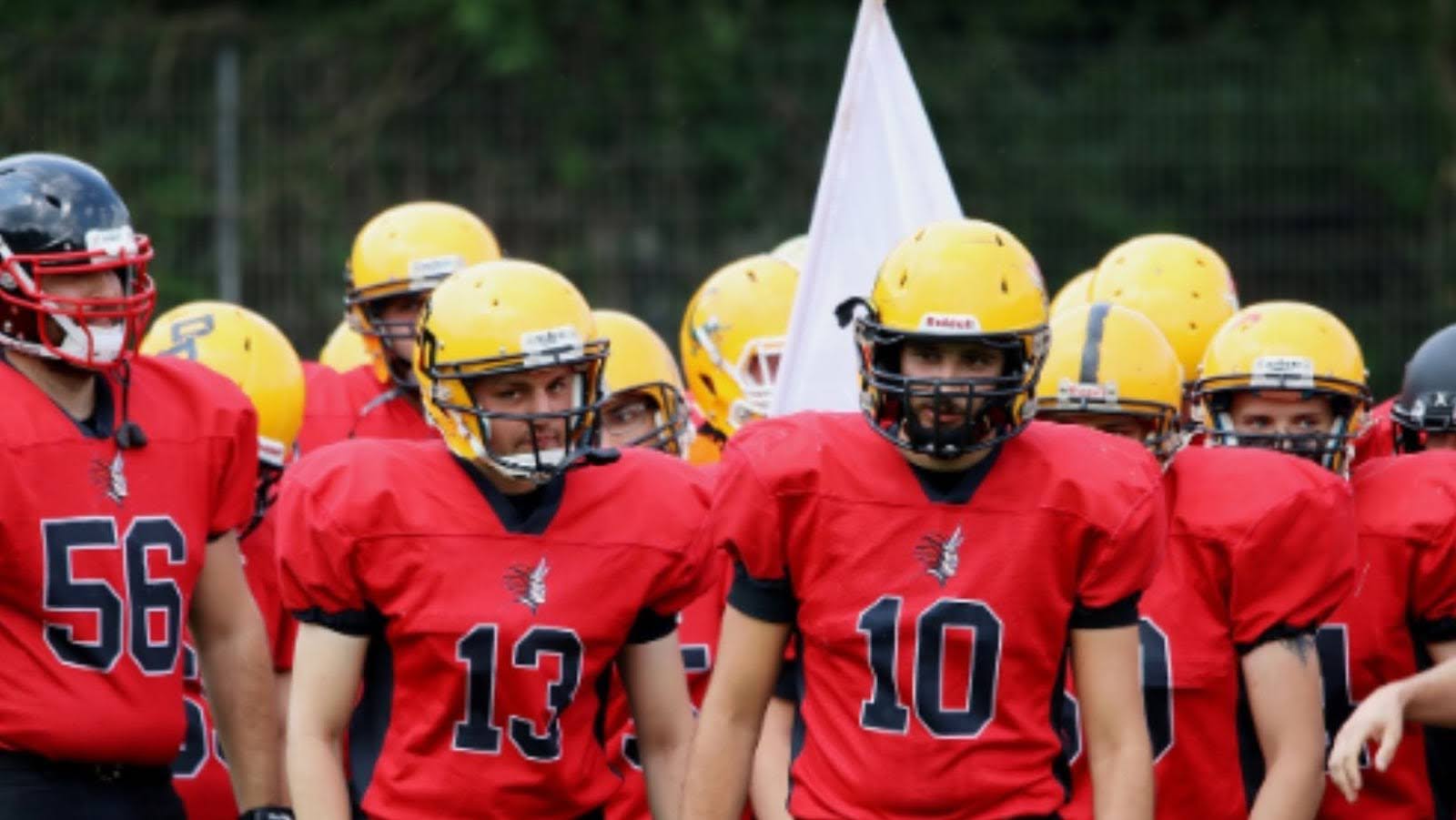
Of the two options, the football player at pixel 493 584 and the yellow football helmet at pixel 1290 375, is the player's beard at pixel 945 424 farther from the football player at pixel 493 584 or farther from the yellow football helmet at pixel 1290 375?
the yellow football helmet at pixel 1290 375

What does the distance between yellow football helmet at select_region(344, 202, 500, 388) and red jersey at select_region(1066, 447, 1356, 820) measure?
8.71ft

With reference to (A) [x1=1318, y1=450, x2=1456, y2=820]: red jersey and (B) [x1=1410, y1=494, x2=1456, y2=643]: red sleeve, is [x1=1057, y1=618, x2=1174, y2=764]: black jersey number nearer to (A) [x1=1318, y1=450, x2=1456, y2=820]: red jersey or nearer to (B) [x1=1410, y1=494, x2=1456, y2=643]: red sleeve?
(A) [x1=1318, y1=450, x2=1456, y2=820]: red jersey

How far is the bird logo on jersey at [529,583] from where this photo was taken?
4516 millimetres

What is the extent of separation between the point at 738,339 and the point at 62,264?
2.31 m

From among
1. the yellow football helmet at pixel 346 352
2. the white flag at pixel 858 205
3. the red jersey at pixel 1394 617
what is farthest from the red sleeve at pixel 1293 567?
the yellow football helmet at pixel 346 352

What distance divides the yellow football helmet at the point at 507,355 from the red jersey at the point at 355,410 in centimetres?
186

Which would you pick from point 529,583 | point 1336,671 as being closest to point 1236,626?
point 1336,671

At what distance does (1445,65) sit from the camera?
14664mm

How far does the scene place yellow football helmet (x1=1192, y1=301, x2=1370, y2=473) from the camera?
5.34 meters

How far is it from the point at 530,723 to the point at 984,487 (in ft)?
3.13

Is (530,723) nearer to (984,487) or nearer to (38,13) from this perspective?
(984,487)

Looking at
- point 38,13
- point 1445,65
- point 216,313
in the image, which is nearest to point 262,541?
point 216,313

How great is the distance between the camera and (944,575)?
4180 mm

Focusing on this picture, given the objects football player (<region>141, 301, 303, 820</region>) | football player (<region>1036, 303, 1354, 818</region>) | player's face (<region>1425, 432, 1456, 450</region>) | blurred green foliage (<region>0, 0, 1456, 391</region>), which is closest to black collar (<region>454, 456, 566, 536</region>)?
football player (<region>141, 301, 303, 820</region>)
